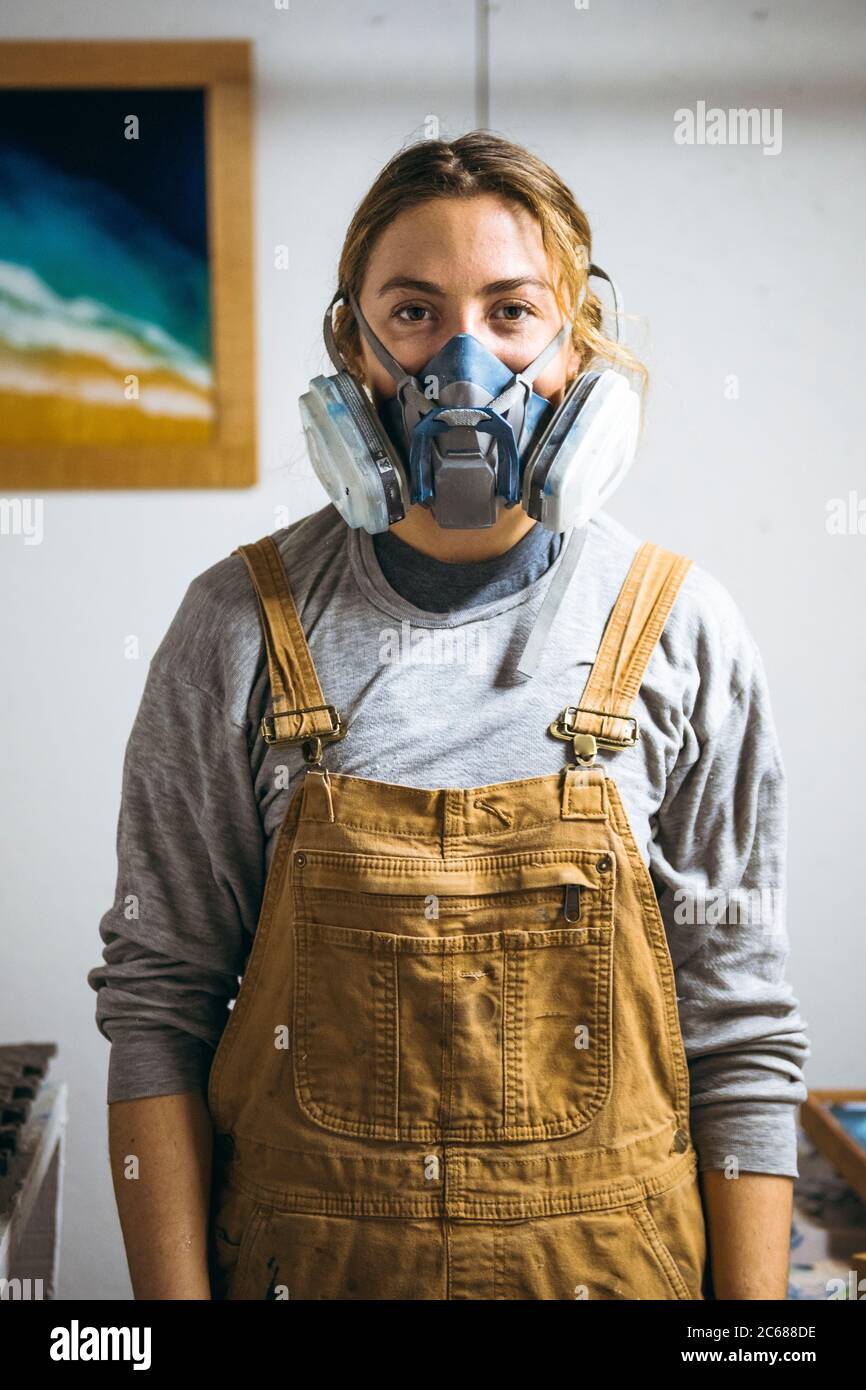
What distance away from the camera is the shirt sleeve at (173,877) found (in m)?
1.15

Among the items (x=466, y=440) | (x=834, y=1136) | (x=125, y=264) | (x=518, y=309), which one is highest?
(x=125, y=264)

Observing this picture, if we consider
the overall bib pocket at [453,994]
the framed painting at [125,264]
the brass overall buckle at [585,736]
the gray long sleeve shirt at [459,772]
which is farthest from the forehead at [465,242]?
the framed painting at [125,264]

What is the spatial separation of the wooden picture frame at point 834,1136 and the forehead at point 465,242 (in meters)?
1.17

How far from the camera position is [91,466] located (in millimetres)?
2180

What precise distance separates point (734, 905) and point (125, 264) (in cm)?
155

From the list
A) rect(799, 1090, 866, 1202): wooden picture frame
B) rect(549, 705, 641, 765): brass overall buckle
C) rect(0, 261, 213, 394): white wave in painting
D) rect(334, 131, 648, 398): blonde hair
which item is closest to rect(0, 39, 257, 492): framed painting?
rect(0, 261, 213, 394): white wave in painting

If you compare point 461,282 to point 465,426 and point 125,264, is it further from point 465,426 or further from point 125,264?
point 125,264

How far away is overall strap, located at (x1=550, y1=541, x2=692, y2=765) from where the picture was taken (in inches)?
44.1

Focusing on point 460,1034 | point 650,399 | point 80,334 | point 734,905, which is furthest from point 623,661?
point 80,334

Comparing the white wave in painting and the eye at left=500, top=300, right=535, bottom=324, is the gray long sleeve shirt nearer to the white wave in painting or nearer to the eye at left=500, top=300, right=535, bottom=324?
the eye at left=500, top=300, right=535, bottom=324

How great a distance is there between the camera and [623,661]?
3.74 feet

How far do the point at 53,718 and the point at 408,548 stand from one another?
1229 millimetres
